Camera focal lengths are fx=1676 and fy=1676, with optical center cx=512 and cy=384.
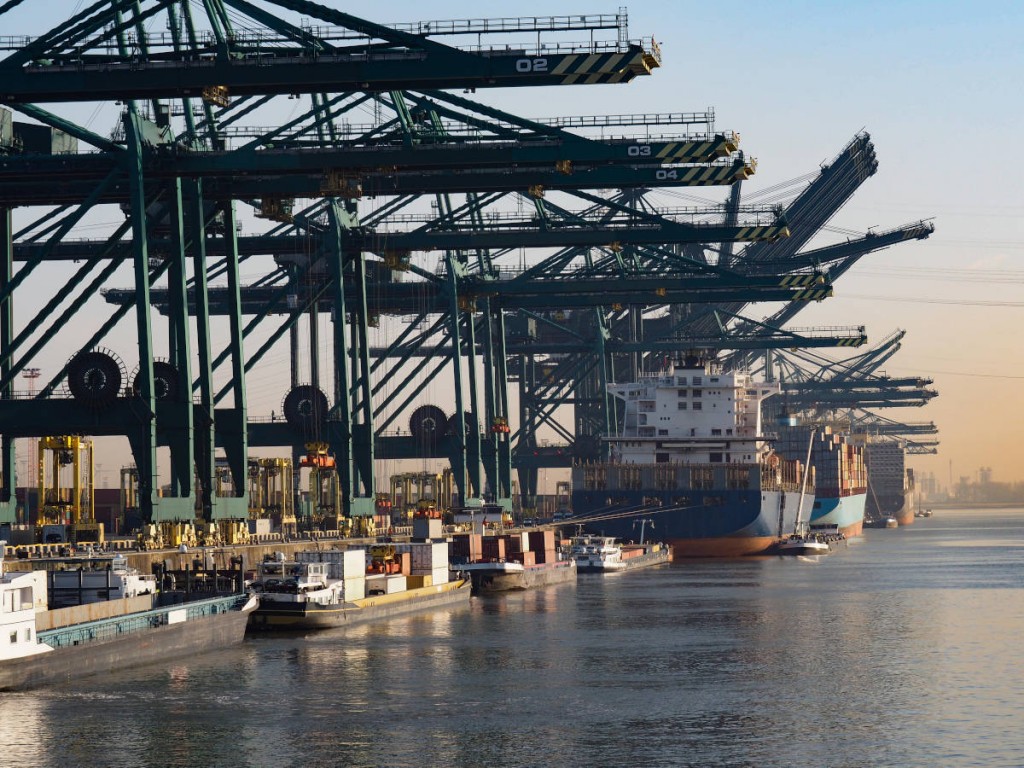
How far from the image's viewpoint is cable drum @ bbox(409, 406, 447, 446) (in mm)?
110625

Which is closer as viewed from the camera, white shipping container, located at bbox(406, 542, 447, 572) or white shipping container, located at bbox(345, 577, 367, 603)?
white shipping container, located at bbox(345, 577, 367, 603)

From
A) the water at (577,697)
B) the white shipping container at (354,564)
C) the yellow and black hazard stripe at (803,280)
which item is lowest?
the water at (577,697)

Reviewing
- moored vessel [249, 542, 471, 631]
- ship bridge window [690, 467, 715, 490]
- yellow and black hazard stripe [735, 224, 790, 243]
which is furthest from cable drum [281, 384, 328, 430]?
ship bridge window [690, 467, 715, 490]

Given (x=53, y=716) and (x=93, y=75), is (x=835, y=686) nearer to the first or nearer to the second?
(x=53, y=716)

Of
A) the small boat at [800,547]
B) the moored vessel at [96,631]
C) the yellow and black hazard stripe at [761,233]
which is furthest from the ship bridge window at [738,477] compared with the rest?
the moored vessel at [96,631]

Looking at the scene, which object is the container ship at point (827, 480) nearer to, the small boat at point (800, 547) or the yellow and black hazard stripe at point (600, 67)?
the small boat at point (800, 547)

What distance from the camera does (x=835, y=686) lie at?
153 feet

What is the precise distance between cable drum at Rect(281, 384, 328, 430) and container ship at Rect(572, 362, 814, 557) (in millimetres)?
37985

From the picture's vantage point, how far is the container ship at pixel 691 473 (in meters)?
124

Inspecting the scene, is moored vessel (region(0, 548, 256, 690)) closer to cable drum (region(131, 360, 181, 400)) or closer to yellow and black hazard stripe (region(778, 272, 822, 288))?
cable drum (region(131, 360, 181, 400))

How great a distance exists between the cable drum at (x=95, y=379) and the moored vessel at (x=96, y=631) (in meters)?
12.9

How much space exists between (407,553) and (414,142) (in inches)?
760

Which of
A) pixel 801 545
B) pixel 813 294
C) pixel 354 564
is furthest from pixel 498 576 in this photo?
pixel 801 545

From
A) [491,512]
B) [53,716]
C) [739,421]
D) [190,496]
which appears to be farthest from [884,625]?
[739,421]
